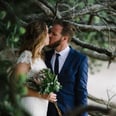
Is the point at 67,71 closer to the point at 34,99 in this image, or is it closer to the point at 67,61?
the point at 67,61

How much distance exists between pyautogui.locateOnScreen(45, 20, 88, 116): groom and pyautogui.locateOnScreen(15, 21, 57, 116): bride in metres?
0.17

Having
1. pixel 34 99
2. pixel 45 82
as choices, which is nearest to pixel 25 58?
pixel 45 82

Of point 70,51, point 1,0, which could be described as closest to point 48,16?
point 70,51

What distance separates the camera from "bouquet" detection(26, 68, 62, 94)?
3942 millimetres

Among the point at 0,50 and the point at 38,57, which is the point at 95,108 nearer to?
the point at 0,50

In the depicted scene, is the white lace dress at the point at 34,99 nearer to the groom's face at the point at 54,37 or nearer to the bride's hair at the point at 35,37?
the bride's hair at the point at 35,37

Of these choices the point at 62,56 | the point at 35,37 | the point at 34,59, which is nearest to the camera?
the point at 35,37

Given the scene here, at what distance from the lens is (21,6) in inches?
87.4

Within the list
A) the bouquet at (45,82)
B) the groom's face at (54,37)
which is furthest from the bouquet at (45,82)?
the groom's face at (54,37)

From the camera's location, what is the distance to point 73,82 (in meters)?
4.24

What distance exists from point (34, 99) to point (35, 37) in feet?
1.78

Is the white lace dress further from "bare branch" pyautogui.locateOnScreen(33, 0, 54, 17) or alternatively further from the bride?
"bare branch" pyautogui.locateOnScreen(33, 0, 54, 17)

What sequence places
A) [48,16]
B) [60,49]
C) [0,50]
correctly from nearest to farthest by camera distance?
[0,50] < [60,49] < [48,16]

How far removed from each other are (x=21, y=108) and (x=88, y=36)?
20.8 feet
